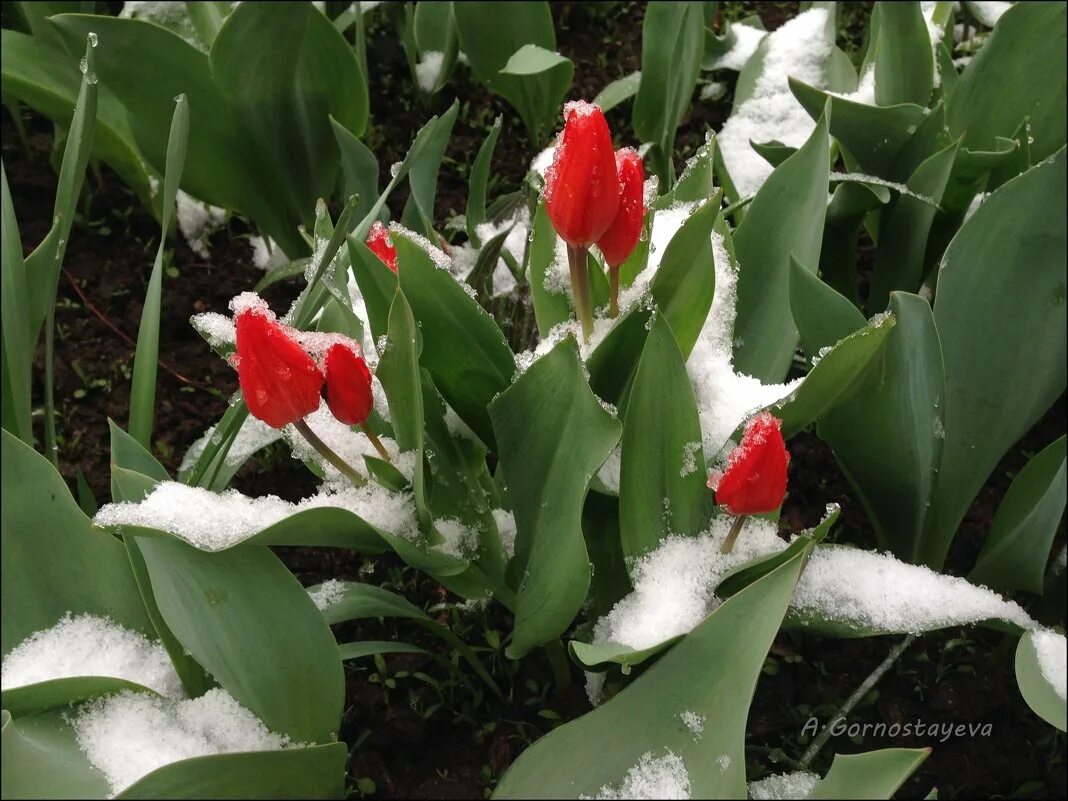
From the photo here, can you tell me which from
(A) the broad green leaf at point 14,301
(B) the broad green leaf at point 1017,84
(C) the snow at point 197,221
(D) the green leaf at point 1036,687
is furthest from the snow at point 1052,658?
(C) the snow at point 197,221

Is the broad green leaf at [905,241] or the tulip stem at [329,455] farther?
the broad green leaf at [905,241]

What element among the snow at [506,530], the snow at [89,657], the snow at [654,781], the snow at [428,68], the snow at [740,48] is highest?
the snow at [740,48]

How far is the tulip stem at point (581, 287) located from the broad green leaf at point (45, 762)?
1.68ft

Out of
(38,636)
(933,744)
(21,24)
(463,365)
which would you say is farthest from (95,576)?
(21,24)

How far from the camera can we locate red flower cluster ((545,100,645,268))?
0.72 metres

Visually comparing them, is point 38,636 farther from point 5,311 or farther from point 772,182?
point 772,182

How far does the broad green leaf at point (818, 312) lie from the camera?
2.93ft

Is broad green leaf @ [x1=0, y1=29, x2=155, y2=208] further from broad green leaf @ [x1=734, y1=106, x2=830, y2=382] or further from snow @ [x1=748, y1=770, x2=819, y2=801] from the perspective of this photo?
snow @ [x1=748, y1=770, x2=819, y2=801]

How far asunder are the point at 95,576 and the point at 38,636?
0.20 feet

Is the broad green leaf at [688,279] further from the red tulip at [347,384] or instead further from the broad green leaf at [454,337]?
the red tulip at [347,384]

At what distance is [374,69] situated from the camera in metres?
1.98

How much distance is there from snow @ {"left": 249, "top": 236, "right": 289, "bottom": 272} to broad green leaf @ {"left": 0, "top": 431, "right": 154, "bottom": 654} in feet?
2.80

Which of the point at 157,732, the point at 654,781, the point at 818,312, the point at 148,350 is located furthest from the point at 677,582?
the point at 148,350

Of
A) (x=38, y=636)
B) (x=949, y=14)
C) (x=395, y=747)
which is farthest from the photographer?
(x=949, y=14)
